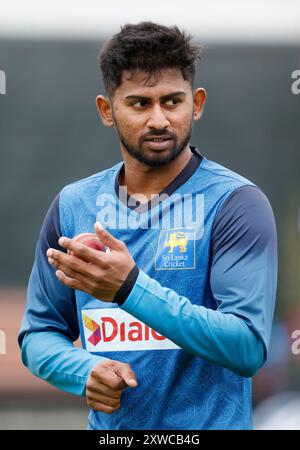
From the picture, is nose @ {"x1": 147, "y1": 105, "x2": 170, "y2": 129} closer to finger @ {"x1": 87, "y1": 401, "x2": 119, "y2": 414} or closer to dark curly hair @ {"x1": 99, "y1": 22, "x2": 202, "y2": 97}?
dark curly hair @ {"x1": 99, "y1": 22, "x2": 202, "y2": 97}

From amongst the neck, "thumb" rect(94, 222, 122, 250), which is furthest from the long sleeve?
"thumb" rect(94, 222, 122, 250)

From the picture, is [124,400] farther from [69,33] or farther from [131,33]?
[69,33]

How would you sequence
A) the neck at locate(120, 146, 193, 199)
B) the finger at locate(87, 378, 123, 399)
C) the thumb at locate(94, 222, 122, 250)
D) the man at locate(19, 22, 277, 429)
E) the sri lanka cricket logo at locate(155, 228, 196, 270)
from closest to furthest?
the thumb at locate(94, 222, 122, 250), the man at locate(19, 22, 277, 429), the finger at locate(87, 378, 123, 399), the sri lanka cricket logo at locate(155, 228, 196, 270), the neck at locate(120, 146, 193, 199)

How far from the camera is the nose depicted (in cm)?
A: 234

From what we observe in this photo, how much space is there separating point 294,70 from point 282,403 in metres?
1.91

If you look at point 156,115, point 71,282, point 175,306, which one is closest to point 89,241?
point 71,282

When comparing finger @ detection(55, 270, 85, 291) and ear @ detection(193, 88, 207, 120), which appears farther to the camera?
ear @ detection(193, 88, 207, 120)

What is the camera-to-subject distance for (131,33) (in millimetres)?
2490

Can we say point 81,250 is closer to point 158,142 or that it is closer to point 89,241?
point 89,241

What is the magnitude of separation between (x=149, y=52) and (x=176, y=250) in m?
0.61

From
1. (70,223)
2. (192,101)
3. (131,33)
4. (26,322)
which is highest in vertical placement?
(131,33)

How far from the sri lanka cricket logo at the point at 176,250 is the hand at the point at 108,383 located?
32 cm

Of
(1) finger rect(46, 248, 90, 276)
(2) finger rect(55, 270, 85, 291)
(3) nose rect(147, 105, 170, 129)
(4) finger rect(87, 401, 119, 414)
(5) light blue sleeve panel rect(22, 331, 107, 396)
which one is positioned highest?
(3) nose rect(147, 105, 170, 129)
